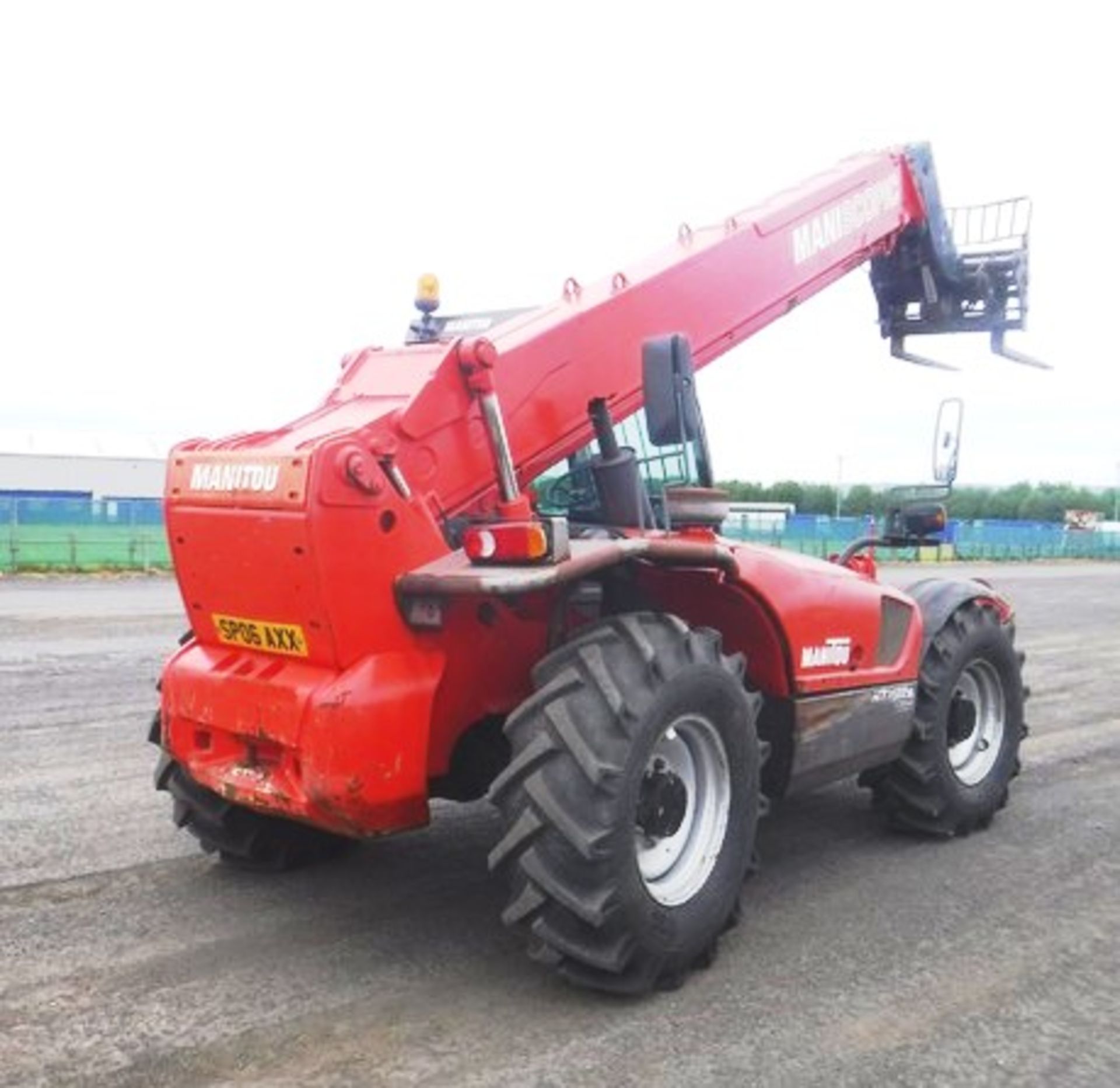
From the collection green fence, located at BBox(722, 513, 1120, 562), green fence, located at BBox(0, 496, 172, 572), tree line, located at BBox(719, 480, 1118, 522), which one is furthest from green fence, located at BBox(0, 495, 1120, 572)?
tree line, located at BBox(719, 480, 1118, 522)

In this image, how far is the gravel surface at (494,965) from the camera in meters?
3.69

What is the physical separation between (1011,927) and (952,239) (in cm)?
407

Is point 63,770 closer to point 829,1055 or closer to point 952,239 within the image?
point 829,1055

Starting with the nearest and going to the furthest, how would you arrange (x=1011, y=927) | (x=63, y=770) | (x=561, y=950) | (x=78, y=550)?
(x=561, y=950) → (x=1011, y=927) → (x=63, y=770) → (x=78, y=550)

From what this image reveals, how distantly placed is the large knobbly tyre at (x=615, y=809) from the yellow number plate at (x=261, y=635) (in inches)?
31.1

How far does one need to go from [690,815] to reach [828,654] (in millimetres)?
1168

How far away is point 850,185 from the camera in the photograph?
647 centimetres

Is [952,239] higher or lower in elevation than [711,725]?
higher

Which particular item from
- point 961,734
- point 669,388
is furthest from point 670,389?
point 961,734

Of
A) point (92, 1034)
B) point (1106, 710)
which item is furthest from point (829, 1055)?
point (1106, 710)

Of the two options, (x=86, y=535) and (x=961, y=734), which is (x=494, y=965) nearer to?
(x=961, y=734)

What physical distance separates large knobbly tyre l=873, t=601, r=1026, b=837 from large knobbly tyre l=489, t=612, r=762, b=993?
184 cm

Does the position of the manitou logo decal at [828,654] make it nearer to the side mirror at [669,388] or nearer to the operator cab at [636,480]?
the operator cab at [636,480]

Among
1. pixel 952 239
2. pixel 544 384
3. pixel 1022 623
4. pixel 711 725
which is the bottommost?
pixel 1022 623
